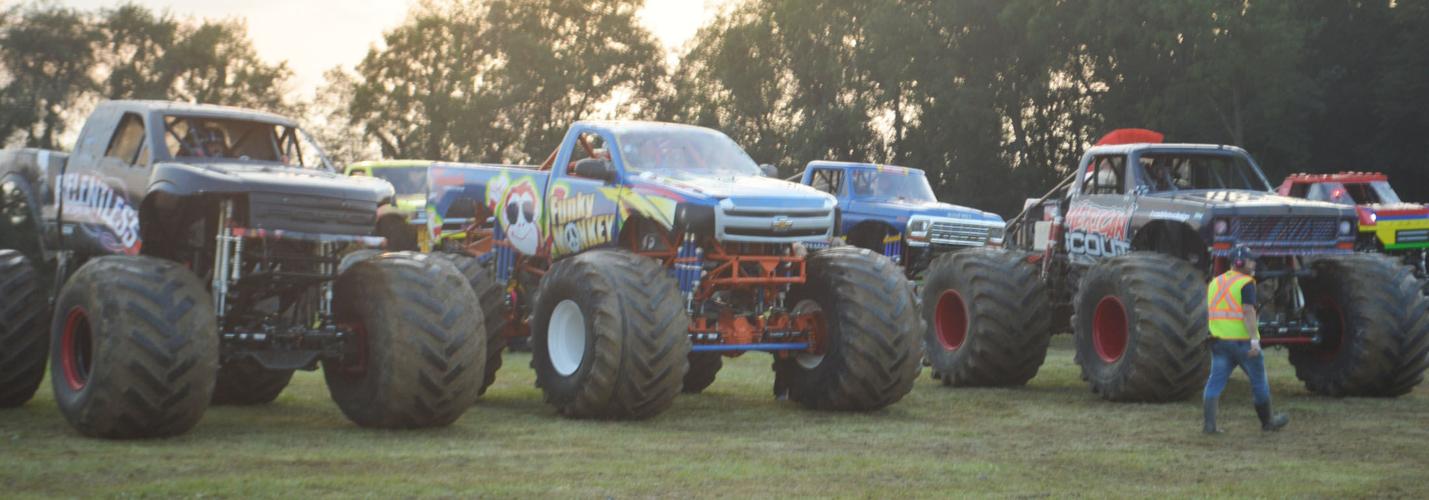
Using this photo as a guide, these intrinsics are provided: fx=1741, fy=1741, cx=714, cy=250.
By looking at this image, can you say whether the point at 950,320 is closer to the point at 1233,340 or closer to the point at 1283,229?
the point at 1283,229

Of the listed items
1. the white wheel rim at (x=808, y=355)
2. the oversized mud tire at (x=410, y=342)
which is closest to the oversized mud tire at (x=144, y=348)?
the oversized mud tire at (x=410, y=342)

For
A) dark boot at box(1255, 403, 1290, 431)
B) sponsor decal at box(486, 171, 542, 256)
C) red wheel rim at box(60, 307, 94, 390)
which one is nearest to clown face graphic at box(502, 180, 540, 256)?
sponsor decal at box(486, 171, 542, 256)

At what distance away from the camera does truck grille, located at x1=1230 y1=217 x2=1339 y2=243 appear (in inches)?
617

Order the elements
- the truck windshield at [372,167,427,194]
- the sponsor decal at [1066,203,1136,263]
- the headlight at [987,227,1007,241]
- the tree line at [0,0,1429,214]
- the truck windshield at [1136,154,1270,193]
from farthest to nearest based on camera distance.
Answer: the tree line at [0,0,1429,214], the truck windshield at [372,167,427,194], the headlight at [987,227,1007,241], the truck windshield at [1136,154,1270,193], the sponsor decal at [1066,203,1136,263]

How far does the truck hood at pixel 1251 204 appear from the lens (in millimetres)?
15633

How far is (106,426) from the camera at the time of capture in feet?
37.2

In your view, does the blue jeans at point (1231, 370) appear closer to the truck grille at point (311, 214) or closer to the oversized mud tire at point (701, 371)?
the oversized mud tire at point (701, 371)

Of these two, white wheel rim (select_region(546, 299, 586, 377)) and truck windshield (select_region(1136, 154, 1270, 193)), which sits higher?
truck windshield (select_region(1136, 154, 1270, 193))

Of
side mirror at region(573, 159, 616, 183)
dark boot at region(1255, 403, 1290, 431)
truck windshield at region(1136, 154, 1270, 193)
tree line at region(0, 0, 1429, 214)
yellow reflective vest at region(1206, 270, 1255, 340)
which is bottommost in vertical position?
dark boot at region(1255, 403, 1290, 431)

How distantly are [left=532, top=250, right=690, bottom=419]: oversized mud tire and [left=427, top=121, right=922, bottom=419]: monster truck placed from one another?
0.04ft

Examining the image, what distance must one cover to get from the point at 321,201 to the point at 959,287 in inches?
305

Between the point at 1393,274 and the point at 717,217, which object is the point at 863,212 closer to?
the point at 1393,274

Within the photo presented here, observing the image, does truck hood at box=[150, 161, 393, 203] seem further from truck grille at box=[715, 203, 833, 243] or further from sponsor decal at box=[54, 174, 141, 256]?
truck grille at box=[715, 203, 833, 243]

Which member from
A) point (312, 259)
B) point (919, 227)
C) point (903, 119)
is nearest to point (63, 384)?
point (312, 259)
